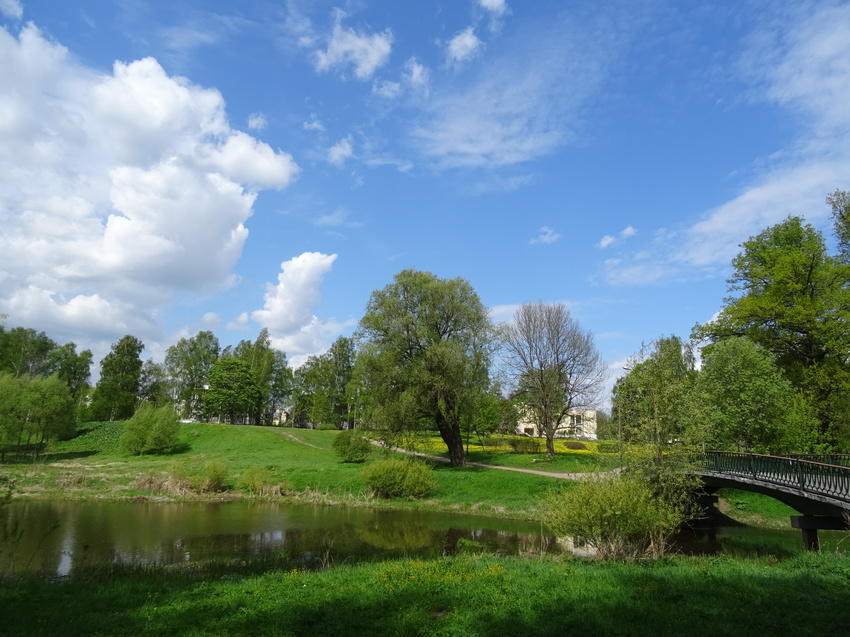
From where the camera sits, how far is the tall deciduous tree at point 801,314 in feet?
106

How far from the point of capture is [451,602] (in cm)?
1059

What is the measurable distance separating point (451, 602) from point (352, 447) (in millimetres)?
36218

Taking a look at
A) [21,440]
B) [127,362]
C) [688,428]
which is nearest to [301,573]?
[688,428]

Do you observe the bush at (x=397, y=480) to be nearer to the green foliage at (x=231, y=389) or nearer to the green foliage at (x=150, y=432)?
the green foliage at (x=150, y=432)

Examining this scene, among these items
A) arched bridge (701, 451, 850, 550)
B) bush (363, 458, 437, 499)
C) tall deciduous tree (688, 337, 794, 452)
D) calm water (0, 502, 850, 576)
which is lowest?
calm water (0, 502, 850, 576)

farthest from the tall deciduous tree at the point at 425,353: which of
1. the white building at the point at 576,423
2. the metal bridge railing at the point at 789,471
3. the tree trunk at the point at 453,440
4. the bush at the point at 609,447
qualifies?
the bush at the point at 609,447

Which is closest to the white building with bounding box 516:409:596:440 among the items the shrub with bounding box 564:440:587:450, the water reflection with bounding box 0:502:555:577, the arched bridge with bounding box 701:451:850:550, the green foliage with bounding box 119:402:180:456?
the shrub with bounding box 564:440:587:450

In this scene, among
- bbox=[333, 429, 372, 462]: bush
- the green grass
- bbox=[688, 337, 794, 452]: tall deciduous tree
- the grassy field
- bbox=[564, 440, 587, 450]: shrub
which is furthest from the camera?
bbox=[564, 440, 587, 450]: shrub

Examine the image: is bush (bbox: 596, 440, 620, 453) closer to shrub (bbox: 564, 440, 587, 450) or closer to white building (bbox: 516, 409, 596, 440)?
white building (bbox: 516, 409, 596, 440)

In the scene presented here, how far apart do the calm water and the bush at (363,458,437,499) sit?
340 centimetres

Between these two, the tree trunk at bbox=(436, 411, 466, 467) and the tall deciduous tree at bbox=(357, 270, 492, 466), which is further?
the tree trunk at bbox=(436, 411, 466, 467)

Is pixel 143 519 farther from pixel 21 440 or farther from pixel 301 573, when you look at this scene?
pixel 21 440

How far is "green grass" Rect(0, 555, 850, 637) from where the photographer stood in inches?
355

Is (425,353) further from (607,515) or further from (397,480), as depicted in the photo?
(607,515)
